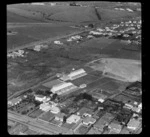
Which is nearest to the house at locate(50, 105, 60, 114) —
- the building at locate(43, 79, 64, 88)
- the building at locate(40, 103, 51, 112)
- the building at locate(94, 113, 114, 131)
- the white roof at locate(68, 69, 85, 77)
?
the building at locate(40, 103, 51, 112)

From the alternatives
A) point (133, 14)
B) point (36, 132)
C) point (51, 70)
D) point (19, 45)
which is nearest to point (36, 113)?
point (36, 132)

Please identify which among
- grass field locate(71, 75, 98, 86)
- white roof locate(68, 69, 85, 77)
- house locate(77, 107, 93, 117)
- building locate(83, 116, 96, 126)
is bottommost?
house locate(77, 107, 93, 117)

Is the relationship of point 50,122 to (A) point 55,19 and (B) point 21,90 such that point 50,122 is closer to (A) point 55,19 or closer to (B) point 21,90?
(B) point 21,90

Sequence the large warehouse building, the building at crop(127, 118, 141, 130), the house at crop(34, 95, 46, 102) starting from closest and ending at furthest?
the building at crop(127, 118, 141, 130)
the house at crop(34, 95, 46, 102)
the large warehouse building

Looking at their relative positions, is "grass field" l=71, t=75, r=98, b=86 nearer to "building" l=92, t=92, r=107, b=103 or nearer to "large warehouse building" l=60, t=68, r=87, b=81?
"large warehouse building" l=60, t=68, r=87, b=81

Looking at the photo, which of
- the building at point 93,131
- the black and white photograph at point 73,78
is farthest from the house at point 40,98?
the building at point 93,131

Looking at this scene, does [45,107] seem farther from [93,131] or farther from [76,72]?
[76,72]
